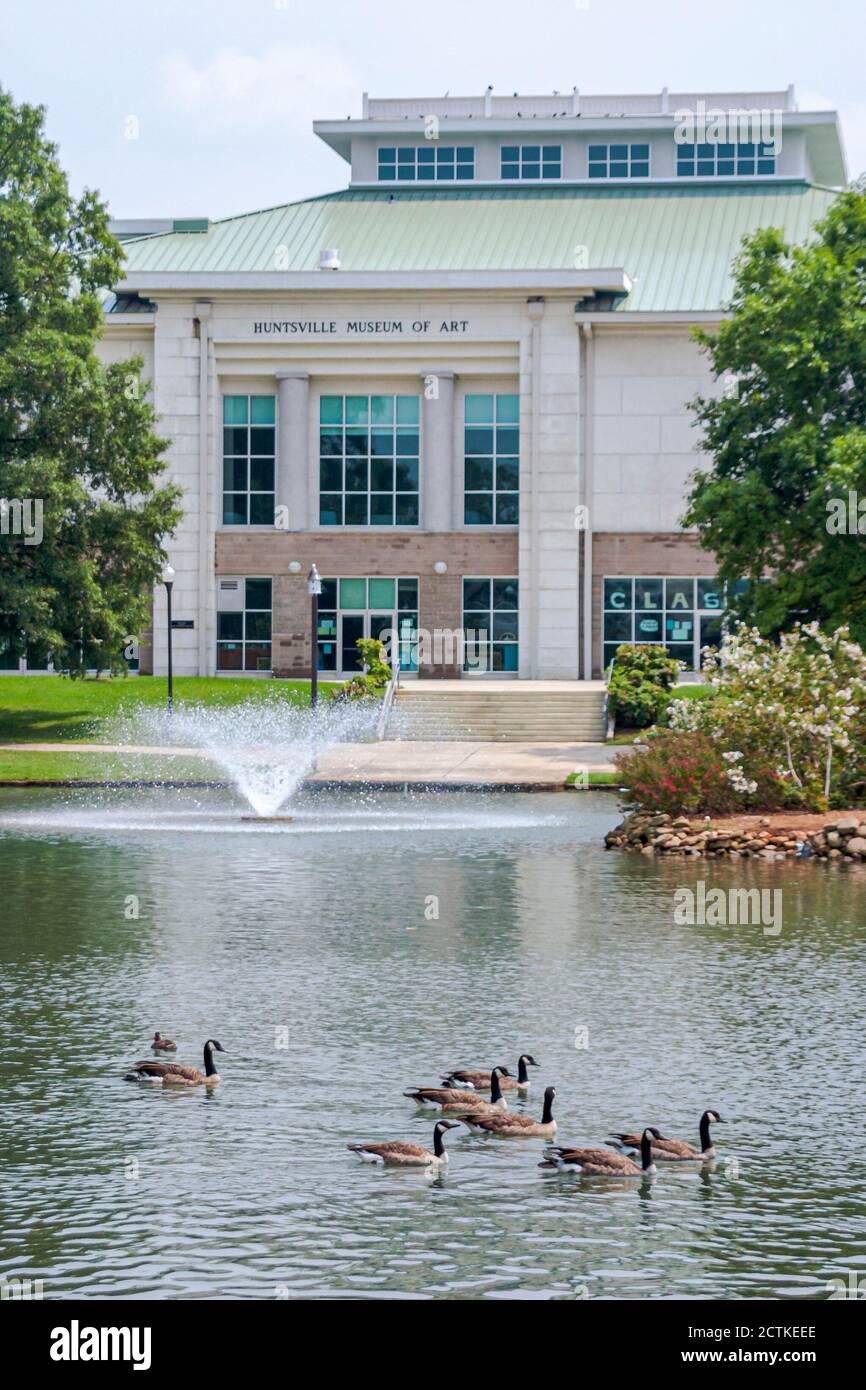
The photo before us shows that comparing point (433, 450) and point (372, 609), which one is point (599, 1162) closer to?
point (433, 450)

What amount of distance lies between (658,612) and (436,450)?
947 cm

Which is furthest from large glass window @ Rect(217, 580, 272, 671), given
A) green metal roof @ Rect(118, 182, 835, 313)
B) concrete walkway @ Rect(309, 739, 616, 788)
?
concrete walkway @ Rect(309, 739, 616, 788)

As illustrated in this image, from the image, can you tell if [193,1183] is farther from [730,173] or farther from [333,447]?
[730,173]

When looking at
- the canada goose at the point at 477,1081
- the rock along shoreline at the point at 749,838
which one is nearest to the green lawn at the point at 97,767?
the rock along shoreline at the point at 749,838

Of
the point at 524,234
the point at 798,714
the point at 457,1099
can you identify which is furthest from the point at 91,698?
the point at 457,1099

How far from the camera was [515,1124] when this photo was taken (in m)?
13.1

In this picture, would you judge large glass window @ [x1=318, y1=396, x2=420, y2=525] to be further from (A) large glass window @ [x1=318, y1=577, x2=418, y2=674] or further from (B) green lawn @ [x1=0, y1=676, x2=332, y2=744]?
(B) green lawn @ [x1=0, y1=676, x2=332, y2=744]

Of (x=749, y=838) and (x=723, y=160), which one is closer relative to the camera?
(x=749, y=838)

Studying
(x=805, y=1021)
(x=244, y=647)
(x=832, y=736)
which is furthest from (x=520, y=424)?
(x=805, y=1021)

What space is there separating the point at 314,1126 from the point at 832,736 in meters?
19.6

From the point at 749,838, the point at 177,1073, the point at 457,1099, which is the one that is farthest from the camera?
the point at 749,838

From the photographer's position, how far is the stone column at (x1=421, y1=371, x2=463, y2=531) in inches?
2672

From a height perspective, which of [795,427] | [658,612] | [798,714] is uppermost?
[795,427]

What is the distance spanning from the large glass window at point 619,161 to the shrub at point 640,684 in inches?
1103
